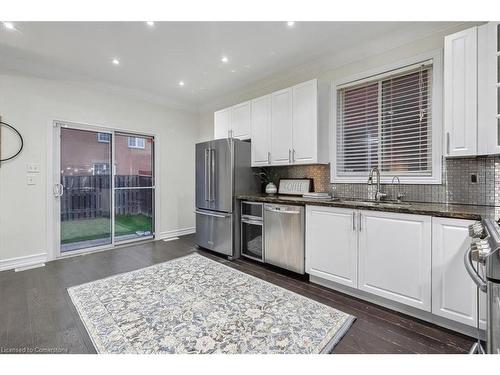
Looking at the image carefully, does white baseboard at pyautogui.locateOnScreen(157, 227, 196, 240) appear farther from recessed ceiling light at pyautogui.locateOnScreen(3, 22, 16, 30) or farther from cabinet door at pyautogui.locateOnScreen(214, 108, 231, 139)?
recessed ceiling light at pyautogui.locateOnScreen(3, 22, 16, 30)

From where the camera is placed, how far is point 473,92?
198 centimetres

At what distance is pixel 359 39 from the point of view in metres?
2.82

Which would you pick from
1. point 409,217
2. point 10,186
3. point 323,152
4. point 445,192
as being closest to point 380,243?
point 409,217

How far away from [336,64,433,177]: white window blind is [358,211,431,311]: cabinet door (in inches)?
34.4

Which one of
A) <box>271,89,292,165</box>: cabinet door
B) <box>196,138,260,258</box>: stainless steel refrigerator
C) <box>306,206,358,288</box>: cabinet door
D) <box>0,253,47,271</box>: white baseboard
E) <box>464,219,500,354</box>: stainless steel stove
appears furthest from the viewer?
<box>196,138,260,258</box>: stainless steel refrigerator

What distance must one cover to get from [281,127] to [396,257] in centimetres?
215

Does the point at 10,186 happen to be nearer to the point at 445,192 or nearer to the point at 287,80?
the point at 287,80

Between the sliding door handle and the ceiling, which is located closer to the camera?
the ceiling

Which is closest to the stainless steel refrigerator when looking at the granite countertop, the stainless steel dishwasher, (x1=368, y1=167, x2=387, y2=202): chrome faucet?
the stainless steel dishwasher

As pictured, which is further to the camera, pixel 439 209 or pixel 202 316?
pixel 202 316

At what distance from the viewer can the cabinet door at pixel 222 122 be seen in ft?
13.9

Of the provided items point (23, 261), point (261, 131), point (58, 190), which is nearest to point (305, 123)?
point (261, 131)

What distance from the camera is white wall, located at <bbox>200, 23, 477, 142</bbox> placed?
255 cm

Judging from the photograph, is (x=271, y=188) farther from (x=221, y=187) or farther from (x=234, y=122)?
(x=234, y=122)
